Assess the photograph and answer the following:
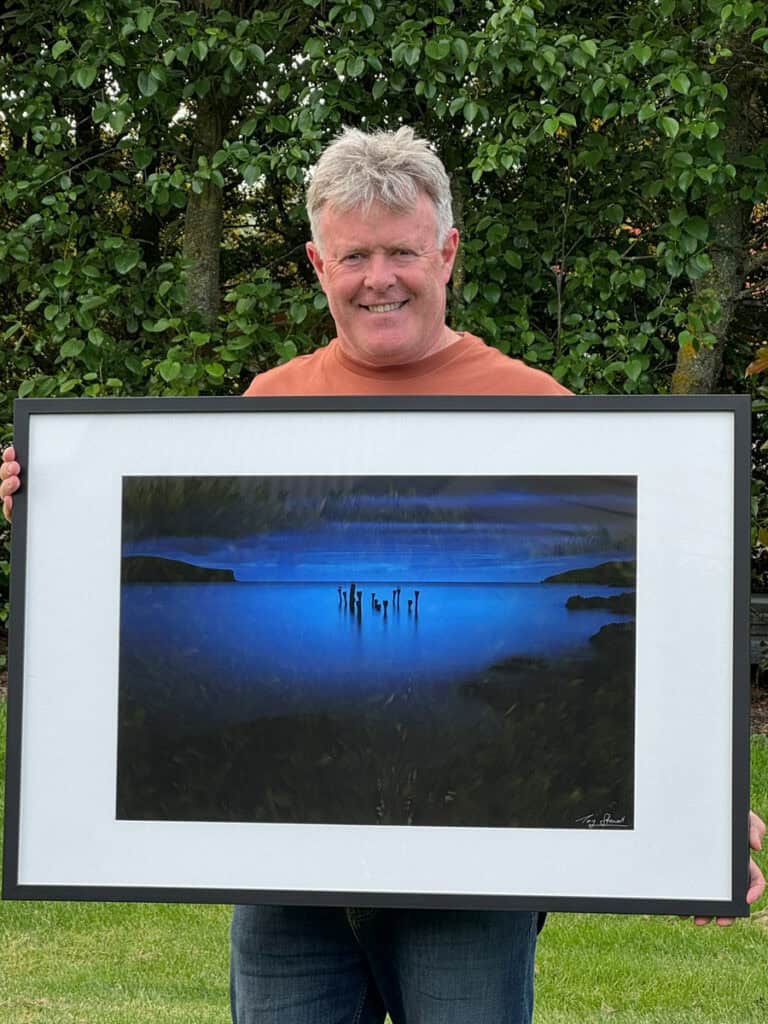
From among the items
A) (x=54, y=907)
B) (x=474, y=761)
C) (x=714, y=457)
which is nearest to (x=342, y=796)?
(x=474, y=761)

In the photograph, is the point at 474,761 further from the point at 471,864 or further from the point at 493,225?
the point at 493,225

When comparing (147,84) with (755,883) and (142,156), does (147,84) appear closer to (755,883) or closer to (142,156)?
(142,156)

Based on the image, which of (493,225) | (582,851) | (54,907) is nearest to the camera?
(582,851)

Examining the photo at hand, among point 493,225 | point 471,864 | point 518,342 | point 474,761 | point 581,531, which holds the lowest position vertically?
point 471,864

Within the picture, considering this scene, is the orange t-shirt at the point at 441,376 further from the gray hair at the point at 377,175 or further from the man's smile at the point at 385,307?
the gray hair at the point at 377,175

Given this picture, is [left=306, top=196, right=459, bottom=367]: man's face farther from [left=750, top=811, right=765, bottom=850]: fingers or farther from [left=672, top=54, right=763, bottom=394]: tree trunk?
[left=672, top=54, right=763, bottom=394]: tree trunk
